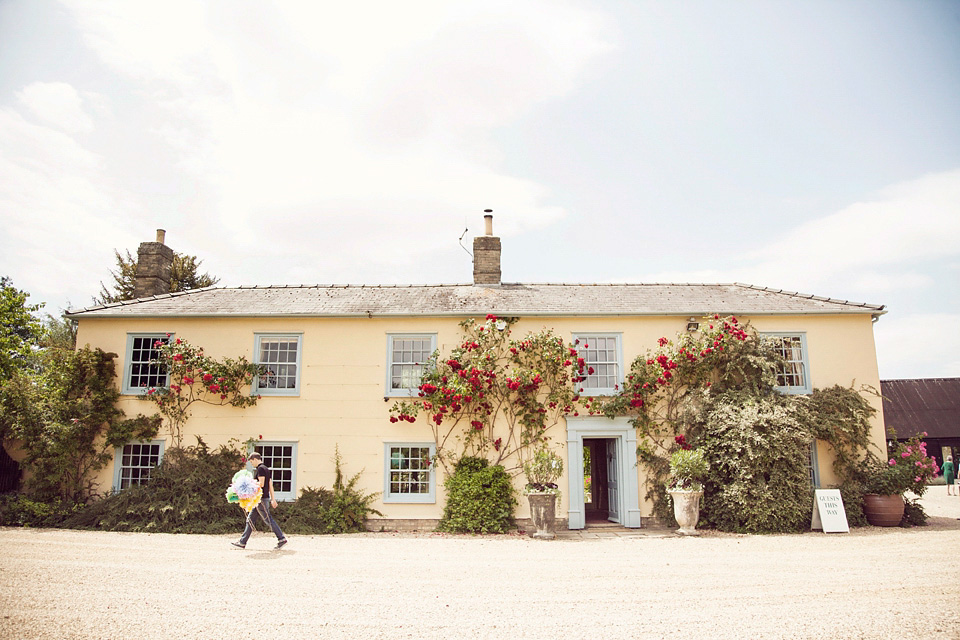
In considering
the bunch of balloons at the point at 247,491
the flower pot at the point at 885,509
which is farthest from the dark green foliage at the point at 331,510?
the flower pot at the point at 885,509

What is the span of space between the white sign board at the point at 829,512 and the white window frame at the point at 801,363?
7.61 ft

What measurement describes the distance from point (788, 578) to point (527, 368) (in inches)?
252

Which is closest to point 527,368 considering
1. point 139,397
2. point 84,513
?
point 139,397

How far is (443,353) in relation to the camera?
12883 millimetres

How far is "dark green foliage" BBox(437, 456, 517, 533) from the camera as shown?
11.5 m

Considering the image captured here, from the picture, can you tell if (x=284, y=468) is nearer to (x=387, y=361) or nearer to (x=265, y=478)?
(x=265, y=478)

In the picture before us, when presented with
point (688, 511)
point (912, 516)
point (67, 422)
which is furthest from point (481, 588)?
point (912, 516)

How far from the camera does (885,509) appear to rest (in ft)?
38.0

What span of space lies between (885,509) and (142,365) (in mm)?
16683

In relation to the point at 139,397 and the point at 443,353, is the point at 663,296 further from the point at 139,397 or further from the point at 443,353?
the point at 139,397

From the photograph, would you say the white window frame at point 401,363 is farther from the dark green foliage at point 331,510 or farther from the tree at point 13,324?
the tree at point 13,324

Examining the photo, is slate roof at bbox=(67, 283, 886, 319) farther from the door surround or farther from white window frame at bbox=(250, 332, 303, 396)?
the door surround

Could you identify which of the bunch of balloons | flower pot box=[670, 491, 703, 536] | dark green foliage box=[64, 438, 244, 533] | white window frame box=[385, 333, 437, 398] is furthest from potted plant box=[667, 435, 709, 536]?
dark green foliage box=[64, 438, 244, 533]

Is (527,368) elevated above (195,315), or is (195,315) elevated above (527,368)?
(195,315)
